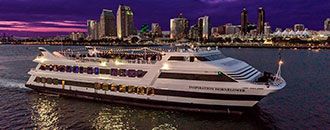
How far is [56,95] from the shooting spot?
3725 cm

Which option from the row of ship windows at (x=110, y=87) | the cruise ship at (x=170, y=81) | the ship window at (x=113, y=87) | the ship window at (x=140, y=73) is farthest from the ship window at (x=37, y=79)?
the ship window at (x=140, y=73)

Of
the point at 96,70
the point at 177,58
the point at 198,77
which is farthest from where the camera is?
the point at 96,70

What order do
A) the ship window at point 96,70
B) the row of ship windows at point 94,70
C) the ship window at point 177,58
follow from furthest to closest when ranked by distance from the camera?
the ship window at point 96,70 → the row of ship windows at point 94,70 → the ship window at point 177,58

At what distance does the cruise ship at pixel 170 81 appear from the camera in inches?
1068

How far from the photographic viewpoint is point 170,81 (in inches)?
1141

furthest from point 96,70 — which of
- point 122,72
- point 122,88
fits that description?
point 122,88

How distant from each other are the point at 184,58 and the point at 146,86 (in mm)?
4383

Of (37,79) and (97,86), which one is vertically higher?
(37,79)

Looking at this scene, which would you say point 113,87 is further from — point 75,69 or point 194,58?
point 194,58

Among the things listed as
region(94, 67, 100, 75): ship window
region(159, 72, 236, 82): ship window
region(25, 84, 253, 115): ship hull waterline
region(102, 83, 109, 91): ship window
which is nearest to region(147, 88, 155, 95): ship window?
region(25, 84, 253, 115): ship hull waterline

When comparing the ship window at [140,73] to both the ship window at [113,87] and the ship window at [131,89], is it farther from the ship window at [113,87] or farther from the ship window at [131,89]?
the ship window at [113,87]

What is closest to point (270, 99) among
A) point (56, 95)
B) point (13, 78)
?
point (56, 95)

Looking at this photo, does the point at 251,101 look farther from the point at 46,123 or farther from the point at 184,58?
the point at 46,123

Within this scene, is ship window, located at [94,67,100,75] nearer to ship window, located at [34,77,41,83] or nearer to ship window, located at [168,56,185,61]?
ship window, located at [168,56,185,61]
